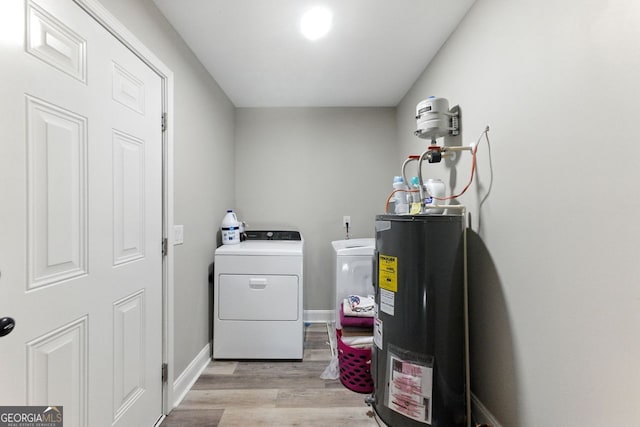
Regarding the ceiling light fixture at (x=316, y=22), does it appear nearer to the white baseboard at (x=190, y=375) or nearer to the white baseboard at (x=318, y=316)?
the white baseboard at (x=190, y=375)

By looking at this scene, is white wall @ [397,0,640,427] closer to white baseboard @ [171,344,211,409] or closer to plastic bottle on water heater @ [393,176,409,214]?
plastic bottle on water heater @ [393,176,409,214]

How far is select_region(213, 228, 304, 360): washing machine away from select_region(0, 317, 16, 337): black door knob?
4.18ft

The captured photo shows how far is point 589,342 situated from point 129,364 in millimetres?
1876

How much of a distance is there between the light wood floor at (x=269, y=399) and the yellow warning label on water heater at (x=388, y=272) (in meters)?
0.82

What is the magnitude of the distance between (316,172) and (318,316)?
160cm

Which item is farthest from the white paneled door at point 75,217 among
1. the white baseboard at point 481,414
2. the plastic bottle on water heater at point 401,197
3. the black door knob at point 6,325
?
the white baseboard at point 481,414

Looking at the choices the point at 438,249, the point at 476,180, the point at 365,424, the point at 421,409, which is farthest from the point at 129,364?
the point at 476,180

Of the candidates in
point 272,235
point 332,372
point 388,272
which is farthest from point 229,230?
point 388,272

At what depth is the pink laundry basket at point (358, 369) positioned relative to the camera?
65.7 inches

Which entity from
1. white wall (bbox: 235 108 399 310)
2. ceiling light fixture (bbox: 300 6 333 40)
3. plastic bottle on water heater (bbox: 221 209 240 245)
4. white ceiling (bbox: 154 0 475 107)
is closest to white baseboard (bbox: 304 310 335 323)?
white wall (bbox: 235 108 399 310)

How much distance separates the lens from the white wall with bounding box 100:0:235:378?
1.42 m

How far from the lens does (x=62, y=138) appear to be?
880 millimetres

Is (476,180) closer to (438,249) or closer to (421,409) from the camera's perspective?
(438,249)

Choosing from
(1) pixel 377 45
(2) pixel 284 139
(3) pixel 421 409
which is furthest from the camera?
(2) pixel 284 139
